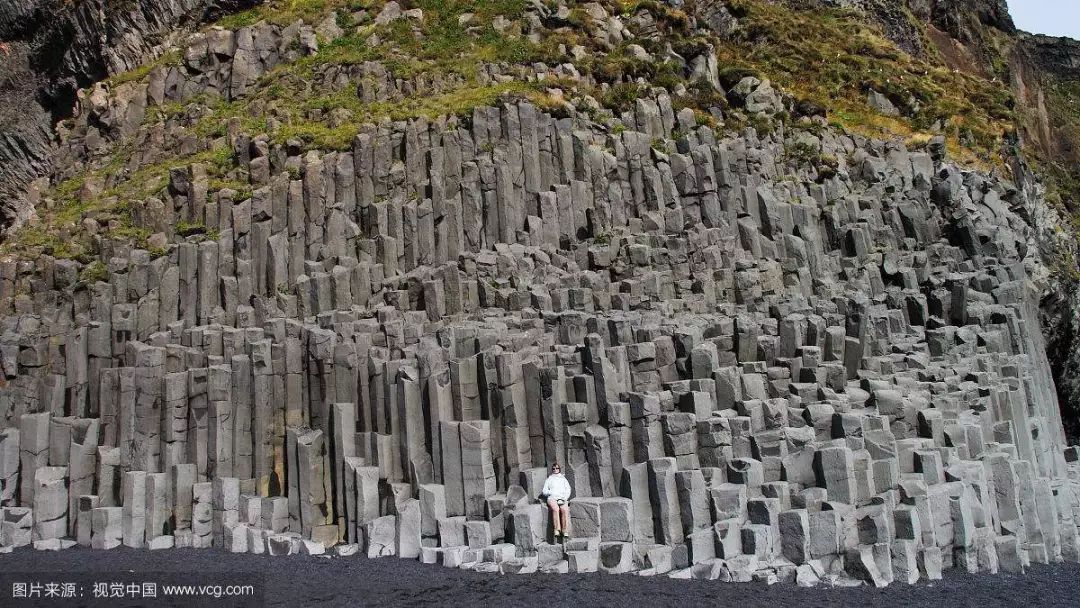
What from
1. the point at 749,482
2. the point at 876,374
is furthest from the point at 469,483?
the point at 876,374

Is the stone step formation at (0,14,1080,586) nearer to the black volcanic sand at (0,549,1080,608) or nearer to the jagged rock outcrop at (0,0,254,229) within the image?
the black volcanic sand at (0,549,1080,608)

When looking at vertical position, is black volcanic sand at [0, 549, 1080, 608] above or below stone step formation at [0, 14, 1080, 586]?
below

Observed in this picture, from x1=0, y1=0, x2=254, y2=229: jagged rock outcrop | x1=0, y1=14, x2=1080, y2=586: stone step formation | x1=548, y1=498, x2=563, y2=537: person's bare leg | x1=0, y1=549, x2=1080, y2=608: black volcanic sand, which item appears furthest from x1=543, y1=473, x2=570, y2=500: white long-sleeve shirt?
x1=0, y1=0, x2=254, y2=229: jagged rock outcrop

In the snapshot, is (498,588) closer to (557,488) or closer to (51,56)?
(557,488)

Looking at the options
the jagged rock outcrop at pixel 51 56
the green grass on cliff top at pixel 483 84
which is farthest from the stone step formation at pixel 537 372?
the jagged rock outcrop at pixel 51 56

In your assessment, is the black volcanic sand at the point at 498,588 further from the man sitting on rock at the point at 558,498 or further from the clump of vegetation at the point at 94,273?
the clump of vegetation at the point at 94,273

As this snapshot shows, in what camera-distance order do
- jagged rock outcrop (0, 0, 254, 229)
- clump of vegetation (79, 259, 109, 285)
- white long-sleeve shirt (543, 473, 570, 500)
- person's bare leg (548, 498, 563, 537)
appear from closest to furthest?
person's bare leg (548, 498, 563, 537) < white long-sleeve shirt (543, 473, 570, 500) < clump of vegetation (79, 259, 109, 285) < jagged rock outcrop (0, 0, 254, 229)

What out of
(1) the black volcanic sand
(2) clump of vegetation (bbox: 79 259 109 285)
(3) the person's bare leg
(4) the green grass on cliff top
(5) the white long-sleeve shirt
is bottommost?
(1) the black volcanic sand

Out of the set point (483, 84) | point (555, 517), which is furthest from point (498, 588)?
point (483, 84)
